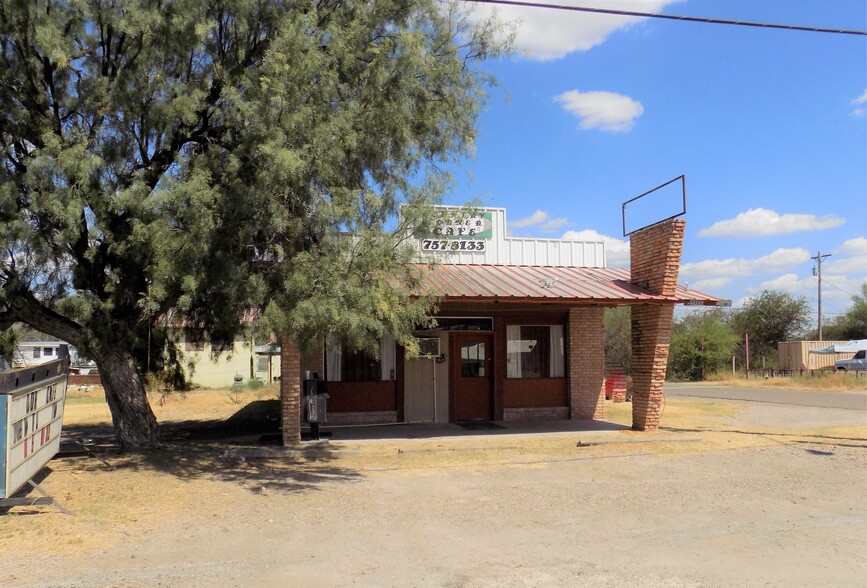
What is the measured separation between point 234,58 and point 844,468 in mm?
11391

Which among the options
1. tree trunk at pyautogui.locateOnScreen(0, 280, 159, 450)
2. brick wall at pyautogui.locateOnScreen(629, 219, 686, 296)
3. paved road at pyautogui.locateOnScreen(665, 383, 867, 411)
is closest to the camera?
tree trunk at pyautogui.locateOnScreen(0, 280, 159, 450)

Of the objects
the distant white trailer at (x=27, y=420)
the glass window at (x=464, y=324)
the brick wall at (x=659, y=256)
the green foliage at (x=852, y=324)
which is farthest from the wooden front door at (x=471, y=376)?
the green foliage at (x=852, y=324)

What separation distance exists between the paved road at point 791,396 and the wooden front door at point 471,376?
39.1 feet

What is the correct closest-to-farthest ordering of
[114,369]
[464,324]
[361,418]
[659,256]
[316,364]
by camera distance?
[114,369] < [659,256] < [316,364] < [361,418] < [464,324]

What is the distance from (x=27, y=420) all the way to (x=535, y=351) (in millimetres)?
11447

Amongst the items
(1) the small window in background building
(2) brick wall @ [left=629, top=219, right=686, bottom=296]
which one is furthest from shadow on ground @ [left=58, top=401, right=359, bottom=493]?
(2) brick wall @ [left=629, top=219, right=686, bottom=296]

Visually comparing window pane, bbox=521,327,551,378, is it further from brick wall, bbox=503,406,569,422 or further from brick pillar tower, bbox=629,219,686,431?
brick pillar tower, bbox=629,219,686,431

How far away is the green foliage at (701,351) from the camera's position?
39.5m

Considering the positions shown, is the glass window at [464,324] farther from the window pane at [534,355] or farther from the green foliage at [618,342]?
the green foliage at [618,342]

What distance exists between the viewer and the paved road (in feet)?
72.8

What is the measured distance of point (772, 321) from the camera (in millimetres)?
51719

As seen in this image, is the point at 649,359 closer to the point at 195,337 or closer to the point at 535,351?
the point at 535,351

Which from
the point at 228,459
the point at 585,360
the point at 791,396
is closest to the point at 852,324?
the point at 791,396

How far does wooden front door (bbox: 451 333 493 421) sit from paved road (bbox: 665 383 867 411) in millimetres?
11931
